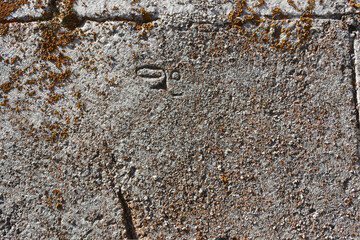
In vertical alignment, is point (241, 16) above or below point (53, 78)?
above

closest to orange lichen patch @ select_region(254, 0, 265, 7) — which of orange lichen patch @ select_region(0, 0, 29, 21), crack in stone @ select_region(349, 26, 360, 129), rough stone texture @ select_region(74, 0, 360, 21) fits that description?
rough stone texture @ select_region(74, 0, 360, 21)

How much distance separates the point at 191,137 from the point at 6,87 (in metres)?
0.70

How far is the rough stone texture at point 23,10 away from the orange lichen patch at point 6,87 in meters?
0.24

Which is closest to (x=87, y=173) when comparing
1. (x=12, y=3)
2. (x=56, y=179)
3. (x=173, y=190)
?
(x=56, y=179)

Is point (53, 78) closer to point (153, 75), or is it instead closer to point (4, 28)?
point (4, 28)

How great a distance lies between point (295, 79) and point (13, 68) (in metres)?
1.03

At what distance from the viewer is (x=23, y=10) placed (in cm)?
112

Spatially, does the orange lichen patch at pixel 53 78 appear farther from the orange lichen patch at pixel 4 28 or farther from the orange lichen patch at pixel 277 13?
the orange lichen patch at pixel 277 13

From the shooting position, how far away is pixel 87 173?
3.59 feet

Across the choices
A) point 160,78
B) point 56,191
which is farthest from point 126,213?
point 160,78

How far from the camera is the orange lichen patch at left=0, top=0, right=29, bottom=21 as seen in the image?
112 cm

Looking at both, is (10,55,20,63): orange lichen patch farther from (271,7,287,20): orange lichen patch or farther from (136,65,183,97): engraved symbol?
(271,7,287,20): orange lichen patch

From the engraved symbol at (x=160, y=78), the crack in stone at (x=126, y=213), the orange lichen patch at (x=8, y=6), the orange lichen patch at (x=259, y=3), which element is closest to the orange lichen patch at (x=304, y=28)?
the orange lichen patch at (x=259, y=3)

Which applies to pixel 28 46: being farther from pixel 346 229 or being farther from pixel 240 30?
pixel 346 229
